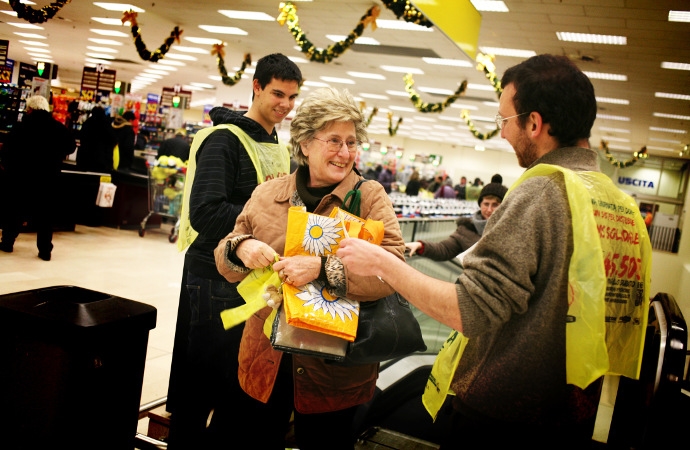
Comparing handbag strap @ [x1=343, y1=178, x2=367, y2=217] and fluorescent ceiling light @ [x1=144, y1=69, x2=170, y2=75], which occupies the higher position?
fluorescent ceiling light @ [x1=144, y1=69, x2=170, y2=75]

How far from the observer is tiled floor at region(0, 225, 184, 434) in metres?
4.39

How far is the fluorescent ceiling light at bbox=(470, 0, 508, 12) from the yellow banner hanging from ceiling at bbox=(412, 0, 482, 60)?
2.60m

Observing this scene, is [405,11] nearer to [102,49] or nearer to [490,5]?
[490,5]

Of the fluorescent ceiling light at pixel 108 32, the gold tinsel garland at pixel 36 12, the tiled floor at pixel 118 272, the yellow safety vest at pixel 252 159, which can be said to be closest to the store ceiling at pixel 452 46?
the fluorescent ceiling light at pixel 108 32

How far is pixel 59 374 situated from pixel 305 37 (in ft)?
31.5

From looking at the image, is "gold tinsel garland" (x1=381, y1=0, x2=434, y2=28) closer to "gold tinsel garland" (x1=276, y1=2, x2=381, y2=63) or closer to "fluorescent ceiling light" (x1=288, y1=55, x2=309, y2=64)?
"gold tinsel garland" (x1=276, y1=2, x2=381, y2=63)

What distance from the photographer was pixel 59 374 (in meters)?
1.81

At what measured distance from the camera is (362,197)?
1826 mm

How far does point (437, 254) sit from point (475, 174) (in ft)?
115

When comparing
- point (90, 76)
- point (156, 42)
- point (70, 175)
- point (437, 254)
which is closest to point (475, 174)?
point (156, 42)

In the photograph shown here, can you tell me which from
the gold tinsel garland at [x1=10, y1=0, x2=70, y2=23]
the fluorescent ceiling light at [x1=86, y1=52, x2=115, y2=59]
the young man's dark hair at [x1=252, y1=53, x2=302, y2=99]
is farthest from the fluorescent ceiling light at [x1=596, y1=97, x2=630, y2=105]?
the fluorescent ceiling light at [x1=86, y1=52, x2=115, y2=59]

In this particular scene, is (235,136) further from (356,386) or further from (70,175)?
(70,175)

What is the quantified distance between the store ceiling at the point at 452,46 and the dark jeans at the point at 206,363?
238 inches

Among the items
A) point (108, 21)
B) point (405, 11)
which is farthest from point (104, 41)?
point (405, 11)
